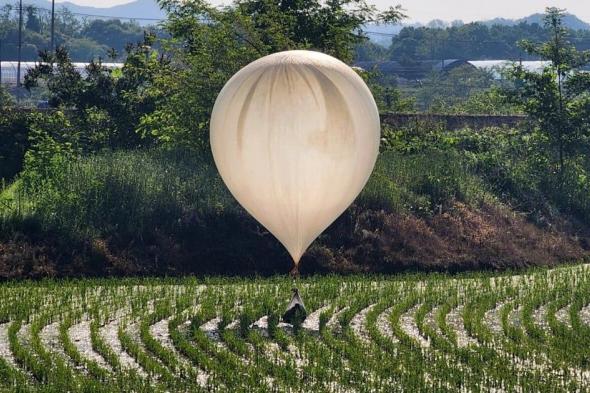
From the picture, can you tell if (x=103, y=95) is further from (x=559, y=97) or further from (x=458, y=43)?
(x=458, y=43)

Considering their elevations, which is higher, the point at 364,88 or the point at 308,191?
the point at 364,88

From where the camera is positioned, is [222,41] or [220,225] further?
[222,41]

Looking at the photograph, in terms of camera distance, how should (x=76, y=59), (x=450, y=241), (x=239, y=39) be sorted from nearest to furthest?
(x=450, y=241), (x=239, y=39), (x=76, y=59)

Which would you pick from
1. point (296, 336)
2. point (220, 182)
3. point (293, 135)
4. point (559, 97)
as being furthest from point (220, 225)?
point (559, 97)

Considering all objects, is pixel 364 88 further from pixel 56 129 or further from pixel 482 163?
pixel 56 129

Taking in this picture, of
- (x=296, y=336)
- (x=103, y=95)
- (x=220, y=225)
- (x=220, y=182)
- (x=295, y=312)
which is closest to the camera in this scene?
(x=296, y=336)

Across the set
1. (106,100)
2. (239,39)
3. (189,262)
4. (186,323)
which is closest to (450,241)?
(189,262)

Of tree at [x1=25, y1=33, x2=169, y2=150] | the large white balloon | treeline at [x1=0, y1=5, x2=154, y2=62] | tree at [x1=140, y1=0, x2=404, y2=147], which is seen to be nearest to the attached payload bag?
the large white balloon

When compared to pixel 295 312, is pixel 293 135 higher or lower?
higher
